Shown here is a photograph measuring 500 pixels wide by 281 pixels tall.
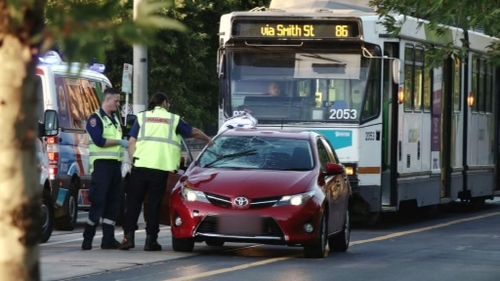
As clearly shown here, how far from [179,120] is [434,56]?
9.92 ft

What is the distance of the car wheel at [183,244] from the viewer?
1440 cm

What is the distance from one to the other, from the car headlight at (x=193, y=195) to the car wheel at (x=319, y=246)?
48.8 inches

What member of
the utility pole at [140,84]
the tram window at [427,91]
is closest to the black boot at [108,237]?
the tram window at [427,91]

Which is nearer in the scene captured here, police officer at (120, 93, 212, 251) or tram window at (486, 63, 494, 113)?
police officer at (120, 93, 212, 251)

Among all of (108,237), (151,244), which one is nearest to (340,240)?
(151,244)

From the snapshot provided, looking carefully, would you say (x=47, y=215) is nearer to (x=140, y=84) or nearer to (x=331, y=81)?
(x=331, y=81)

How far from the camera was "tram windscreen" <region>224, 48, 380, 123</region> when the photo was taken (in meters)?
19.3

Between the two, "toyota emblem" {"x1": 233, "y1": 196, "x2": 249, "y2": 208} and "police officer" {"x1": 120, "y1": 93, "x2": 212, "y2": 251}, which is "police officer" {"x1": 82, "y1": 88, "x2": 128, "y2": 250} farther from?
"toyota emblem" {"x1": 233, "y1": 196, "x2": 249, "y2": 208}

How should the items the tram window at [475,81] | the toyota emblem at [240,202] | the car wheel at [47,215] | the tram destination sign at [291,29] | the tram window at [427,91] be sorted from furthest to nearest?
the tram window at [475,81] < the tram window at [427,91] < the tram destination sign at [291,29] < the car wheel at [47,215] < the toyota emblem at [240,202]

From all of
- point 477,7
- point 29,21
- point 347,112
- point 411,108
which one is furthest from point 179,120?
point 29,21

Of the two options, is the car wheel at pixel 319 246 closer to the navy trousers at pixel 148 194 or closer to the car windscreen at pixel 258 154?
the car windscreen at pixel 258 154

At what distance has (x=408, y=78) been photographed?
2098cm

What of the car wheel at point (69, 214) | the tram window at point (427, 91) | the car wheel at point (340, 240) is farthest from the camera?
the tram window at point (427, 91)

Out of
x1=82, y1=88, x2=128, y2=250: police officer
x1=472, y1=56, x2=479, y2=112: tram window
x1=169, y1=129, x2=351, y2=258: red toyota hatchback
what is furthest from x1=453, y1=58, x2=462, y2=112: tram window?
x1=82, y1=88, x2=128, y2=250: police officer
